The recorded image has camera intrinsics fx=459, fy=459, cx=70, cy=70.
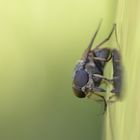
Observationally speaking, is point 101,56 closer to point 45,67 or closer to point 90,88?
point 90,88

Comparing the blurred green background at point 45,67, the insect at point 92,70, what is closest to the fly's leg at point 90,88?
the insect at point 92,70

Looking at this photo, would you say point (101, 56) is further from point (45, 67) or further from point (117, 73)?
point (45, 67)

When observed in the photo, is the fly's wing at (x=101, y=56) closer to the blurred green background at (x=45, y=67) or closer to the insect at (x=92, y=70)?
the insect at (x=92, y=70)

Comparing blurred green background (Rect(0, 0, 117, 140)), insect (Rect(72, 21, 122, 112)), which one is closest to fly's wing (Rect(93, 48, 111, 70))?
insect (Rect(72, 21, 122, 112))

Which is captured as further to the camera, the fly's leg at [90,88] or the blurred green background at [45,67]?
the blurred green background at [45,67]

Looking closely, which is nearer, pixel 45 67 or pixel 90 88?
pixel 90 88

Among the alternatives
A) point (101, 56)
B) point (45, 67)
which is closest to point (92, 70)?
point (101, 56)

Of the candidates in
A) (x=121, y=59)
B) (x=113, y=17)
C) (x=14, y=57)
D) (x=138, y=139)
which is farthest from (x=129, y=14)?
(x=14, y=57)

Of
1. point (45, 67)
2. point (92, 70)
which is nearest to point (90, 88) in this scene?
point (92, 70)
